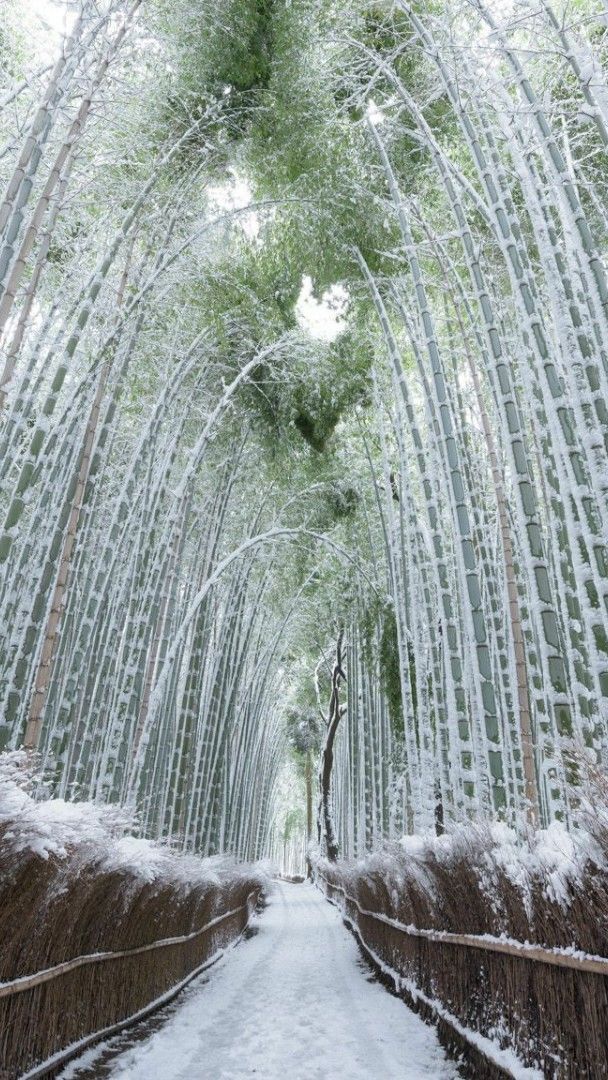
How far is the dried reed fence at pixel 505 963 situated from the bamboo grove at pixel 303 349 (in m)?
0.28

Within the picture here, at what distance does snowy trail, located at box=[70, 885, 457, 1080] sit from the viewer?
280 centimetres

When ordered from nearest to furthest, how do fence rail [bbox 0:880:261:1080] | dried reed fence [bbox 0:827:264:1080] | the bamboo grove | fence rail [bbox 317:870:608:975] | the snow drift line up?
fence rail [bbox 317:870:608:975], the snow drift, dried reed fence [bbox 0:827:264:1080], fence rail [bbox 0:880:261:1080], the bamboo grove

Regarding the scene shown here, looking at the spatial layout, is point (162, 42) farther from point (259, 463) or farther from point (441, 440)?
point (259, 463)

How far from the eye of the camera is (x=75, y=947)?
2.72m

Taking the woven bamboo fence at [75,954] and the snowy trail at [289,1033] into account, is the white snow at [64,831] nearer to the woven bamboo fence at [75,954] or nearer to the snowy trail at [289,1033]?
the woven bamboo fence at [75,954]

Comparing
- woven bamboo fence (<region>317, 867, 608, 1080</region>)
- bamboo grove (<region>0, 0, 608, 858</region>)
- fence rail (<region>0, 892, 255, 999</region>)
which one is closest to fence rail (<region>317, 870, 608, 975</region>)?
woven bamboo fence (<region>317, 867, 608, 1080</region>)

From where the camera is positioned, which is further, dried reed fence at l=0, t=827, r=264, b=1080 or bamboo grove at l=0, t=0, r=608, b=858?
bamboo grove at l=0, t=0, r=608, b=858

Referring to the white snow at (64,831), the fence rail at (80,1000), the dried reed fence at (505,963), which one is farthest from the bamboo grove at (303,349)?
the fence rail at (80,1000)

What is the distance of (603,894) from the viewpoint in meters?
1.56

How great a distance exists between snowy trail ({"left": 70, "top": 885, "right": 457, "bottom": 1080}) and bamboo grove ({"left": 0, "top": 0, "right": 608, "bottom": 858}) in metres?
0.95

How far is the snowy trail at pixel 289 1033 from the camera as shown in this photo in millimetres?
2805

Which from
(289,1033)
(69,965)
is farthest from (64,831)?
(289,1033)

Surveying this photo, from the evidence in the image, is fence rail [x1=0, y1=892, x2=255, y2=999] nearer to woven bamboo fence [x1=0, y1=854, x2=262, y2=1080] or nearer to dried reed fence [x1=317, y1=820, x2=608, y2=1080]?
woven bamboo fence [x1=0, y1=854, x2=262, y2=1080]

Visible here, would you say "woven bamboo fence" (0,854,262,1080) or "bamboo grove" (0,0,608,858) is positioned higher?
"bamboo grove" (0,0,608,858)
